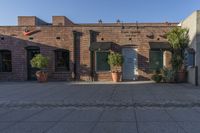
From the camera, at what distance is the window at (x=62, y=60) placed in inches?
894

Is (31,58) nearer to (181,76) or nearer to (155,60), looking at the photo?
(155,60)

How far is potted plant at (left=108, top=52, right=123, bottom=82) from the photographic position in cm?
2066

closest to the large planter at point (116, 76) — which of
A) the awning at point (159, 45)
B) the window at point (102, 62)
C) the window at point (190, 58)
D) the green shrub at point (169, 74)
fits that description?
the window at point (102, 62)

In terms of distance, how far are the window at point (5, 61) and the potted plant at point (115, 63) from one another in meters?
7.79

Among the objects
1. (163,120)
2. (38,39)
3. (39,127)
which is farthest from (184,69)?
(39,127)

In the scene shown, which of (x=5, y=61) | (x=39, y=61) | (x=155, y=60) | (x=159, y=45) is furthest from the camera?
(x=5, y=61)

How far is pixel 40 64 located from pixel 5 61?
3.83 m

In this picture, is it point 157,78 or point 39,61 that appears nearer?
point 157,78

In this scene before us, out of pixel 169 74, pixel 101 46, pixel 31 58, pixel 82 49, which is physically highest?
pixel 101 46

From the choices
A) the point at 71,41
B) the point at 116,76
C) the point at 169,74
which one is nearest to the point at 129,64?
the point at 116,76

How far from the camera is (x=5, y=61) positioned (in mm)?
23141

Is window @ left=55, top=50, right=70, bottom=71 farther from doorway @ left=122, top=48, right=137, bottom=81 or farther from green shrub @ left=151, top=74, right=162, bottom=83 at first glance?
green shrub @ left=151, top=74, right=162, bottom=83

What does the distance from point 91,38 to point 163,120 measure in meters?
14.7

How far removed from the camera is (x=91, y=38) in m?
22.3
